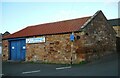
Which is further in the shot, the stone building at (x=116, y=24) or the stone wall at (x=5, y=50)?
the stone building at (x=116, y=24)

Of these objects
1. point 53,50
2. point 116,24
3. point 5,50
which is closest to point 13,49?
point 5,50

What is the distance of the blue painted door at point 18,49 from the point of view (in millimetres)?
24931

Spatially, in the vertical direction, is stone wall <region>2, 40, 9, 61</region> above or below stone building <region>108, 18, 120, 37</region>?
below

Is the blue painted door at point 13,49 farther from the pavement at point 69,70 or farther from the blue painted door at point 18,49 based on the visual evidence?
the pavement at point 69,70

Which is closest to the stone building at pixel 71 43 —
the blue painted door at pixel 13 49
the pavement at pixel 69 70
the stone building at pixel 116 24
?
the blue painted door at pixel 13 49

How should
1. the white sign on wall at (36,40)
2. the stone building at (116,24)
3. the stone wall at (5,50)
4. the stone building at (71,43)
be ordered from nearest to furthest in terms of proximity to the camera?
the stone building at (71,43)
the white sign on wall at (36,40)
the stone wall at (5,50)
the stone building at (116,24)

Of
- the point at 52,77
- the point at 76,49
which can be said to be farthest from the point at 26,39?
the point at 52,77

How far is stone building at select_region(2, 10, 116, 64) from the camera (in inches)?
785

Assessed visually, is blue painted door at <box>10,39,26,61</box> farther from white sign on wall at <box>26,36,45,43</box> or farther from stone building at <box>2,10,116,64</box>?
white sign on wall at <box>26,36,45,43</box>

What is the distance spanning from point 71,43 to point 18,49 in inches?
317

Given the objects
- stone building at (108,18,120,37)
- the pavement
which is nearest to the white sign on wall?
the pavement

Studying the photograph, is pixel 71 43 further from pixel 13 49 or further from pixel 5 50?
pixel 5 50

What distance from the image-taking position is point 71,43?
20.1 m

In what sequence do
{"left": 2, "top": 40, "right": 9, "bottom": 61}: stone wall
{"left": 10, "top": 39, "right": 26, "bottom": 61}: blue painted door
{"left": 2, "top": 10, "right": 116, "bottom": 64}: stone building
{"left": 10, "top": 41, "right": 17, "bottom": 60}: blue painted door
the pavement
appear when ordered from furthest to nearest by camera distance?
{"left": 2, "top": 40, "right": 9, "bottom": 61}: stone wall → {"left": 10, "top": 41, "right": 17, "bottom": 60}: blue painted door → {"left": 10, "top": 39, "right": 26, "bottom": 61}: blue painted door → {"left": 2, "top": 10, "right": 116, "bottom": 64}: stone building → the pavement
